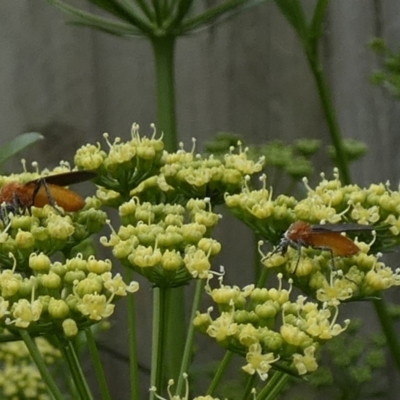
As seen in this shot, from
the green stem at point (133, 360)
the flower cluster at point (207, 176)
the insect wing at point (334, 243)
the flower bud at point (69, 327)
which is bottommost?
the green stem at point (133, 360)

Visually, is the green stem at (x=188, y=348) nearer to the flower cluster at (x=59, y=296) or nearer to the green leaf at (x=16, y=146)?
the flower cluster at (x=59, y=296)

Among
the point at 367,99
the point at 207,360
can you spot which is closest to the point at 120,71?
the point at 367,99

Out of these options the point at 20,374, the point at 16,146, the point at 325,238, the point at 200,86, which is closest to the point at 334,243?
the point at 325,238

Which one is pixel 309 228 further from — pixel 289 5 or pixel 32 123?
pixel 32 123

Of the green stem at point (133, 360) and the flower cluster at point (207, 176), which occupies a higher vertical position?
the flower cluster at point (207, 176)

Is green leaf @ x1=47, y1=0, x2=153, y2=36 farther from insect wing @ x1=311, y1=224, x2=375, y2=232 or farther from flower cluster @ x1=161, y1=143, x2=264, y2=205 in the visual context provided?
insect wing @ x1=311, y1=224, x2=375, y2=232

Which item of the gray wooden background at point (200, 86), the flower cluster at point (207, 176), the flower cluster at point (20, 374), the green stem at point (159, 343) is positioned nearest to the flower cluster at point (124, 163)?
the flower cluster at point (207, 176)

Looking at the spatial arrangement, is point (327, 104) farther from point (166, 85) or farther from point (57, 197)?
point (57, 197)
